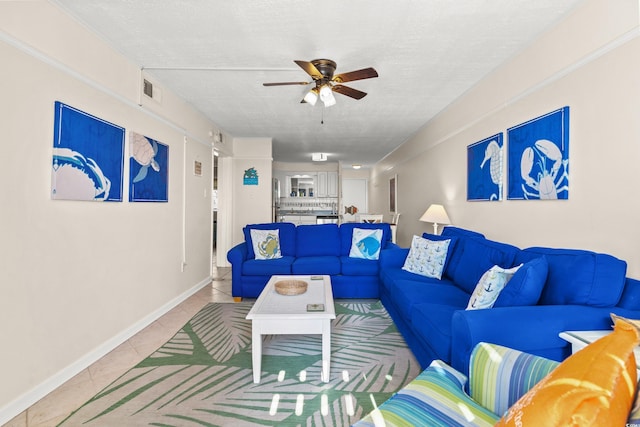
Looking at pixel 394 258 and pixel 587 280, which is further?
pixel 394 258

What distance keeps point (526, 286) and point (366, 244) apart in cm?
252

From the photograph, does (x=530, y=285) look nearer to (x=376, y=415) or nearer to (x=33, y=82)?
(x=376, y=415)

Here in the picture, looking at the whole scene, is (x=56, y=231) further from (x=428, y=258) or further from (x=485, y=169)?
(x=485, y=169)

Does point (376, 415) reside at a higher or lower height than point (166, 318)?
higher

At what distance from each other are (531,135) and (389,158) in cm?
586

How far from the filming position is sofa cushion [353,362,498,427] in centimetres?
101

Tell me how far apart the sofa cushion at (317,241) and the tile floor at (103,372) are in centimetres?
147

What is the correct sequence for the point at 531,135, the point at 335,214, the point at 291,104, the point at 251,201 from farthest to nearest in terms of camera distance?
1. the point at 335,214
2. the point at 251,201
3. the point at 291,104
4. the point at 531,135

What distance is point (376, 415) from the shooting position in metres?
1.05

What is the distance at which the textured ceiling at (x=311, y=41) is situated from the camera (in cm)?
219

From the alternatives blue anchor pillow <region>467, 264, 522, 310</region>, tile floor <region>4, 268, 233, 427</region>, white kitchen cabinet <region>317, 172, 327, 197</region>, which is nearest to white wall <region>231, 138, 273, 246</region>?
tile floor <region>4, 268, 233, 427</region>

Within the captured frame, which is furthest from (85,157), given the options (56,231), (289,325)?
(289,325)

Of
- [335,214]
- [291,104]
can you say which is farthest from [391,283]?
[335,214]

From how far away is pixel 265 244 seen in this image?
423 cm
